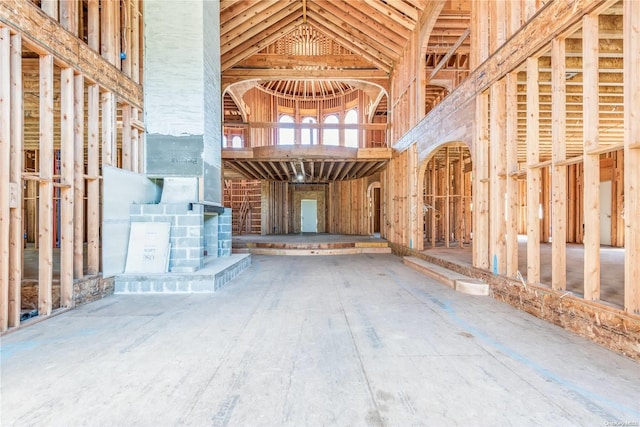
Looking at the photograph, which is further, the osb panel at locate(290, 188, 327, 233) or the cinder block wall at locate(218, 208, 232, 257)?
the osb panel at locate(290, 188, 327, 233)

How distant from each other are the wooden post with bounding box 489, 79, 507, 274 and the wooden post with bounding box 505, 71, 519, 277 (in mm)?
137

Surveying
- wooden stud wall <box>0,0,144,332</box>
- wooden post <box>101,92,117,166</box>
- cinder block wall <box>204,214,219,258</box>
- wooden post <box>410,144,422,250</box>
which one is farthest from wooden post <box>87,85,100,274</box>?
wooden post <box>410,144,422,250</box>

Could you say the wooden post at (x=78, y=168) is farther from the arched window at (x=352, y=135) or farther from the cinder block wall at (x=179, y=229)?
the arched window at (x=352, y=135)

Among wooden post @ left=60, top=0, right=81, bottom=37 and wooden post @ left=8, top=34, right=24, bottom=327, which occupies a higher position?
wooden post @ left=60, top=0, right=81, bottom=37

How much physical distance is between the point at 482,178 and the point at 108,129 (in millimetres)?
6535

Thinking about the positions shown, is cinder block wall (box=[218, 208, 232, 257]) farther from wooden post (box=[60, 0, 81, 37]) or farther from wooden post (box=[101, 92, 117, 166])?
wooden post (box=[60, 0, 81, 37])

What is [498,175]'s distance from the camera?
4949mm

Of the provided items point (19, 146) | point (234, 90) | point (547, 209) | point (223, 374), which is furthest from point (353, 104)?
point (223, 374)

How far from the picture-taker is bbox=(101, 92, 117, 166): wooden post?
514 cm

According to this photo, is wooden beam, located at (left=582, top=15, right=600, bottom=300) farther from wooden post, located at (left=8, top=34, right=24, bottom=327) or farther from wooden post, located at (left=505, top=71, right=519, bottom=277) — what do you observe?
wooden post, located at (left=8, top=34, right=24, bottom=327)

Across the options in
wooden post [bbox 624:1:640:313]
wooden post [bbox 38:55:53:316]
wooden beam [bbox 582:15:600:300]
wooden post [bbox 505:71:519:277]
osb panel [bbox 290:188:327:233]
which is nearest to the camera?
wooden post [bbox 624:1:640:313]

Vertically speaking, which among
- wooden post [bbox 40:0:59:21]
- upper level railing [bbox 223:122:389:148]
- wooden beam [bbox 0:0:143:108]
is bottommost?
Result: wooden beam [bbox 0:0:143:108]

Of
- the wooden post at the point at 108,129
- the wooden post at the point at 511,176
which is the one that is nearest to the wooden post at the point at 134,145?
the wooden post at the point at 108,129

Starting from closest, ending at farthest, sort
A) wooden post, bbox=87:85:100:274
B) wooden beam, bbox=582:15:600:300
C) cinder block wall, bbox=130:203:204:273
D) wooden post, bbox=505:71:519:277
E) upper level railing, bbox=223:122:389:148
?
1. wooden beam, bbox=582:15:600:300
2. wooden post, bbox=505:71:519:277
3. wooden post, bbox=87:85:100:274
4. cinder block wall, bbox=130:203:204:273
5. upper level railing, bbox=223:122:389:148
